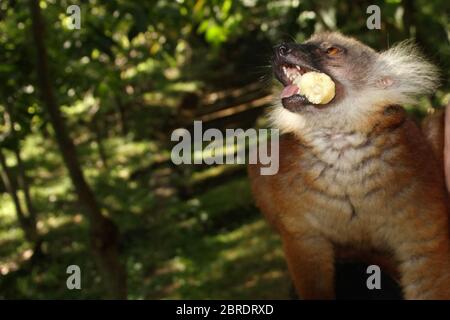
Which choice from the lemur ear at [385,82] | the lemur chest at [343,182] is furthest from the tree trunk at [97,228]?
the lemur ear at [385,82]

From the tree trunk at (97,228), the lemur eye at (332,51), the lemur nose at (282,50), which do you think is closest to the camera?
the lemur nose at (282,50)

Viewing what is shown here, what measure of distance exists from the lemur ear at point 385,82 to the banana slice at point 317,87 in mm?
364

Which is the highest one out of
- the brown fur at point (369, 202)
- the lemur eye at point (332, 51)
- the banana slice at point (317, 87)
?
the lemur eye at point (332, 51)

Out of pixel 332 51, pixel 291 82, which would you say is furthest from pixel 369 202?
pixel 332 51

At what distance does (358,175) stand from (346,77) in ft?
2.00

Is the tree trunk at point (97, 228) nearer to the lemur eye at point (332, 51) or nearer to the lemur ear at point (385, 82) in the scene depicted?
the lemur eye at point (332, 51)

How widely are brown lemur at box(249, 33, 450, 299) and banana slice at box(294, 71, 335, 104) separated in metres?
0.04

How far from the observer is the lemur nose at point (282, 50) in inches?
130

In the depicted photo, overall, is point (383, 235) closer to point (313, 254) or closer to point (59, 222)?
point (313, 254)

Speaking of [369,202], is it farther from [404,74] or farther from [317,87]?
[404,74]

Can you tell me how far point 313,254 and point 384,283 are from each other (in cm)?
86

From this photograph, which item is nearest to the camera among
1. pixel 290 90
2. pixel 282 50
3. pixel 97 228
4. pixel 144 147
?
pixel 282 50

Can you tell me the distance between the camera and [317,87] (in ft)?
10.9

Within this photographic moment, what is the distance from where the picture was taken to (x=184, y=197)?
30.7ft
